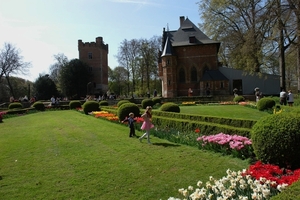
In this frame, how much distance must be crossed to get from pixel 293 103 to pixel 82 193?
61.7 feet

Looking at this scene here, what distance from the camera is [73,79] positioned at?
2063 inches

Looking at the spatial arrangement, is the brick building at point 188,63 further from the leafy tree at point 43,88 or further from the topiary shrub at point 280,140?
the topiary shrub at point 280,140

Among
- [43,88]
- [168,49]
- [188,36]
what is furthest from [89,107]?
[43,88]

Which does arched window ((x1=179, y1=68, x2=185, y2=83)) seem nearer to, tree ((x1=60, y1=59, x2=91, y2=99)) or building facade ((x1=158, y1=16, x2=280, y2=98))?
building facade ((x1=158, y1=16, x2=280, y2=98))

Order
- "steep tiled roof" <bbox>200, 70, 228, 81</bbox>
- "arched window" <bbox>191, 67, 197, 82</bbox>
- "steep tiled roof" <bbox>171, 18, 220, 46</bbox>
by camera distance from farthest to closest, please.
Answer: "arched window" <bbox>191, 67, 197, 82</bbox>, "steep tiled roof" <bbox>171, 18, 220, 46</bbox>, "steep tiled roof" <bbox>200, 70, 228, 81</bbox>

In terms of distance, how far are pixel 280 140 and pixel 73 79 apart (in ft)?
165

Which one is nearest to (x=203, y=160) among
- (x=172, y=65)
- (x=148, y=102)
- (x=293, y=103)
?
(x=293, y=103)

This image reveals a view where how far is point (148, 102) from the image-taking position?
86.0ft

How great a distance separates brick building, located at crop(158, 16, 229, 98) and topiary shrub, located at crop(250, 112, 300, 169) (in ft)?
106

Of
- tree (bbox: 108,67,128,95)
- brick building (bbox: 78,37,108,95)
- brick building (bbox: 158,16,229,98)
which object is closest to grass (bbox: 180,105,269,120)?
brick building (bbox: 158,16,229,98)

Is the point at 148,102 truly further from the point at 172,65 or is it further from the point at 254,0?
the point at 254,0

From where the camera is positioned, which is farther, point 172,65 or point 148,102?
point 172,65

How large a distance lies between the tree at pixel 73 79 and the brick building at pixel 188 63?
20195 mm

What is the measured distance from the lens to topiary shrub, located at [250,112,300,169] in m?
5.40
